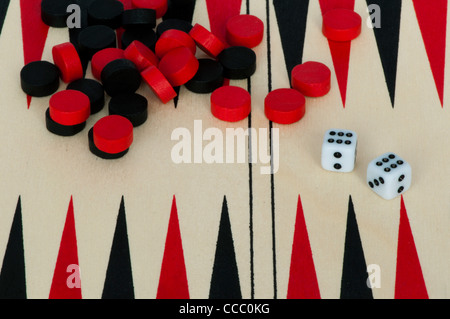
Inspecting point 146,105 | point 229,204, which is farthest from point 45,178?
point 229,204

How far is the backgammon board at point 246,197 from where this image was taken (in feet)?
8.34

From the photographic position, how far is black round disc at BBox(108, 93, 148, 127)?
296 centimetres

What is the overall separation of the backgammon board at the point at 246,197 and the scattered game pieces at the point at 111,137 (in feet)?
0.13

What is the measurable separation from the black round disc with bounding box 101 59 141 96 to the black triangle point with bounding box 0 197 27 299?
2.22ft

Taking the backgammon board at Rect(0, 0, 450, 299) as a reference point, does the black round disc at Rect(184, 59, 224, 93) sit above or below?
above

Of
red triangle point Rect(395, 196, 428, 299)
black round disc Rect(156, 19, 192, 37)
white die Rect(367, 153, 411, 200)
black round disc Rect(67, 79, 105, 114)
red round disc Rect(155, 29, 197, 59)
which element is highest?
black round disc Rect(156, 19, 192, 37)

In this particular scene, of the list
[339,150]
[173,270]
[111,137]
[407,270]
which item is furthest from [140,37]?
[407,270]

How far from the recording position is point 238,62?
318 centimetres

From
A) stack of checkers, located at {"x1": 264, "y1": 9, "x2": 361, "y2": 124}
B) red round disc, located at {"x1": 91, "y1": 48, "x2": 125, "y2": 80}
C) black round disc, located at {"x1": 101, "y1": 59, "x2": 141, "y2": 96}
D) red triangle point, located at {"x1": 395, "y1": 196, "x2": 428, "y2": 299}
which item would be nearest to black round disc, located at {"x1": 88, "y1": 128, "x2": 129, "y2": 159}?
black round disc, located at {"x1": 101, "y1": 59, "x2": 141, "y2": 96}

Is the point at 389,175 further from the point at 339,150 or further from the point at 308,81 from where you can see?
the point at 308,81

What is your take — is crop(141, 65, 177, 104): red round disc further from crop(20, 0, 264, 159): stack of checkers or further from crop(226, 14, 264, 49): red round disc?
crop(226, 14, 264, 49): red round disc

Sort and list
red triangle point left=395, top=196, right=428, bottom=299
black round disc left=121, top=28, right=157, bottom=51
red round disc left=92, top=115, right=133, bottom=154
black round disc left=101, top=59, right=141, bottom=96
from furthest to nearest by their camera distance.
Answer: black round disc left=121, top=28, right=157, bottom=51
black round disc left=101, top=59, right=141, bottom=96
red round disc left=92, top=115, right=133, bottom=154
red triangle point left=395, top=196, right=428, bottom=299

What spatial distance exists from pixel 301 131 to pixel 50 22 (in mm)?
1239

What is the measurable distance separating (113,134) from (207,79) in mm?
485
